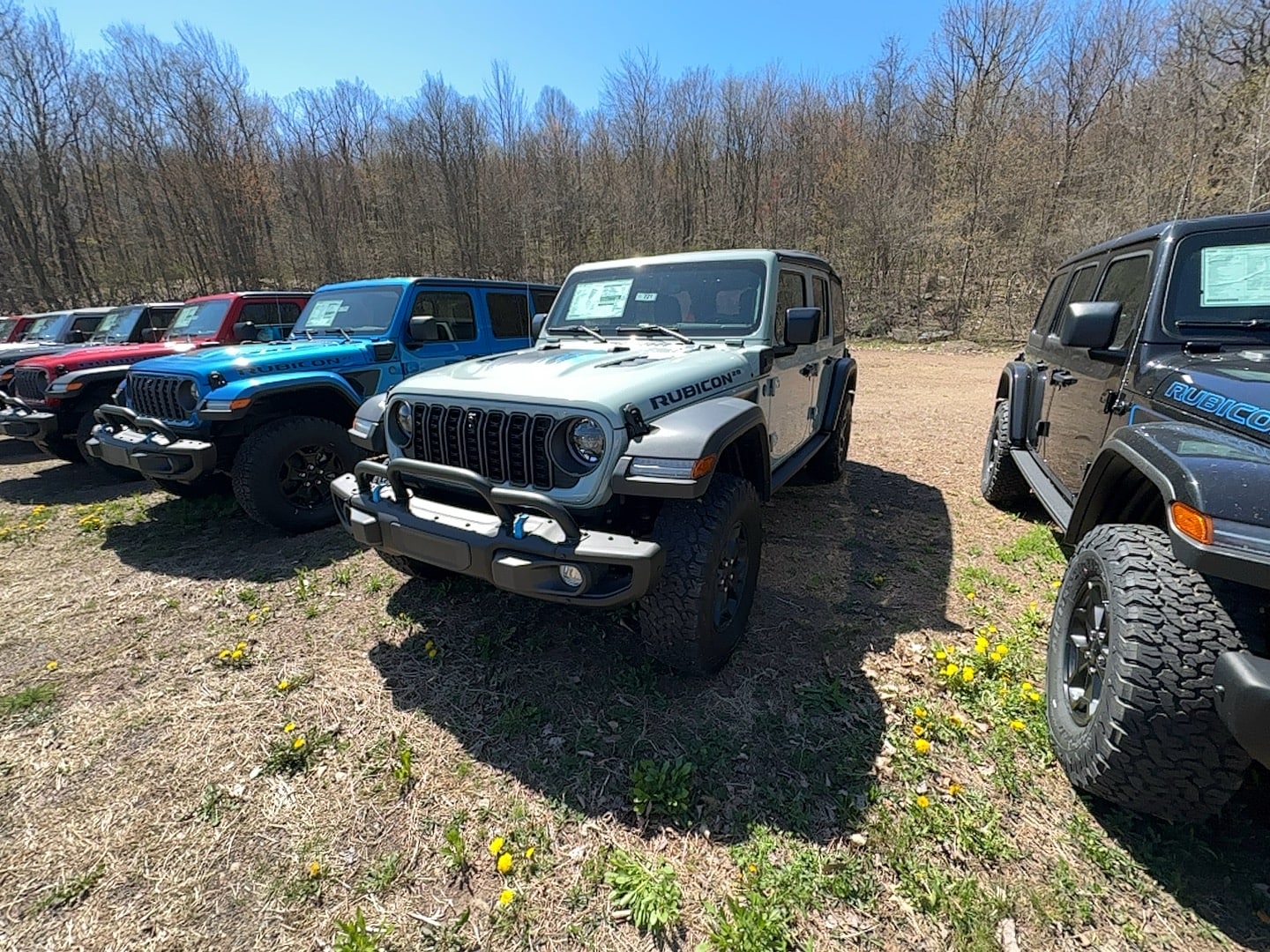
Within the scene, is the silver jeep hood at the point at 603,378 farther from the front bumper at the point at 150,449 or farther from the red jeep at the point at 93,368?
the red jeep at the point at 93,368

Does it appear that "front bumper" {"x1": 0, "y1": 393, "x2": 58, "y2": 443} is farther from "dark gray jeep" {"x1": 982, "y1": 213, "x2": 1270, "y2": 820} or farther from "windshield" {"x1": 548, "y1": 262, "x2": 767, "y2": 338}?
"dark gray jeep" {"x1": 982, "y1": 213, "x2": 1270, "y2": 820}

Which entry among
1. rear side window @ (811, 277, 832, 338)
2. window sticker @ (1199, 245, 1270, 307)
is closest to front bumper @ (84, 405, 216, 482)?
rear side window @ (811, 277, 832, 338)

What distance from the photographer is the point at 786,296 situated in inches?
154

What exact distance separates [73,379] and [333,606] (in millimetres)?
4879

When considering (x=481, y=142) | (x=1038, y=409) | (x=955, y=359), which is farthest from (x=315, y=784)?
(x=481, y=142)

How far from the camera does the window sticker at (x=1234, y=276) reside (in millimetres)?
2584

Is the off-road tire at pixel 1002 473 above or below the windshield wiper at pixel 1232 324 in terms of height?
below

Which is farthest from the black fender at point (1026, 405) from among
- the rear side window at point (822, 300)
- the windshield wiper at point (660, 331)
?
the windshield wiper at point (660, 331)

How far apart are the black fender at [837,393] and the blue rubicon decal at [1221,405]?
8.93ft

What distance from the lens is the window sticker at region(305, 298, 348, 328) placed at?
562cm

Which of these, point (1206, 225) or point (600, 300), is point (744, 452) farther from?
point (1206, 225)

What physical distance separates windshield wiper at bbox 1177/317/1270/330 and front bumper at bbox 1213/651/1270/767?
5.84 feet

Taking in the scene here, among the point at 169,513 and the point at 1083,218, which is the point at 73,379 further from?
the point at 1083,218

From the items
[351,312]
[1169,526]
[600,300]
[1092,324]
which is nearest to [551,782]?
[1169,526]
